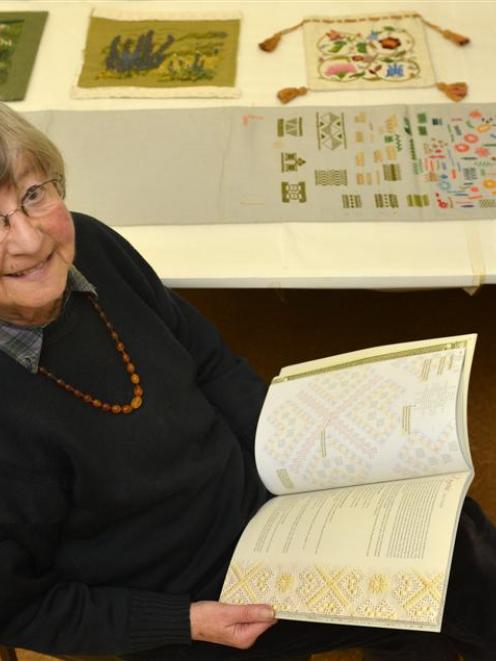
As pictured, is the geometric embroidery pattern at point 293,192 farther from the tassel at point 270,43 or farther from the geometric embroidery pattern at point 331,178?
the tassel at point 270,43

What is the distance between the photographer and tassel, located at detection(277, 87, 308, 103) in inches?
69.7

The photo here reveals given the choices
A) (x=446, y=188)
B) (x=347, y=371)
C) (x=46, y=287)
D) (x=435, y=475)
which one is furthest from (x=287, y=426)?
(x=446, y=188)

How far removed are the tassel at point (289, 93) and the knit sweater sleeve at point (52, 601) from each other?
1094 millimetres

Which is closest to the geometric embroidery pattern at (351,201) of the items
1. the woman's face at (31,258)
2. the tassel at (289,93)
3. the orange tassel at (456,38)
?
the tassel at (289,93)

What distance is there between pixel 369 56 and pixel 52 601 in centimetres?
140

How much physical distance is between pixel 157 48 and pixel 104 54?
128 millimetres

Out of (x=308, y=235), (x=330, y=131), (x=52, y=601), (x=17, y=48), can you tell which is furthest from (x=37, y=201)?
(x=17, y=48)

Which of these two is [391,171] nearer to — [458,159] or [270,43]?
[458,159]

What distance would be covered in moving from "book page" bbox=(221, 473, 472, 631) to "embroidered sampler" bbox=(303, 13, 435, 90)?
1065 mm

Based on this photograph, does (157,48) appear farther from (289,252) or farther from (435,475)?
(435,475)

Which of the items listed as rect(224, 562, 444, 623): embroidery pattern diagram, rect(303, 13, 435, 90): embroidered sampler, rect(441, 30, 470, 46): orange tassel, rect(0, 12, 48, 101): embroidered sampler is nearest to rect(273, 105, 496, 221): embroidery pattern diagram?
rect(303, 13, 435, 90): embroidered sampler

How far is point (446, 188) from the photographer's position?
5.11 ft

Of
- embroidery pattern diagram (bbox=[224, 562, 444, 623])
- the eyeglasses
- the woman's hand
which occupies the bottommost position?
the woman's hand

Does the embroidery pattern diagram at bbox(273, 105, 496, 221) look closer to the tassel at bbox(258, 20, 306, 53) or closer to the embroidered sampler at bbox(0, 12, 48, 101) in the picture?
the tassel at bbox(258, 20, 306, 53)
